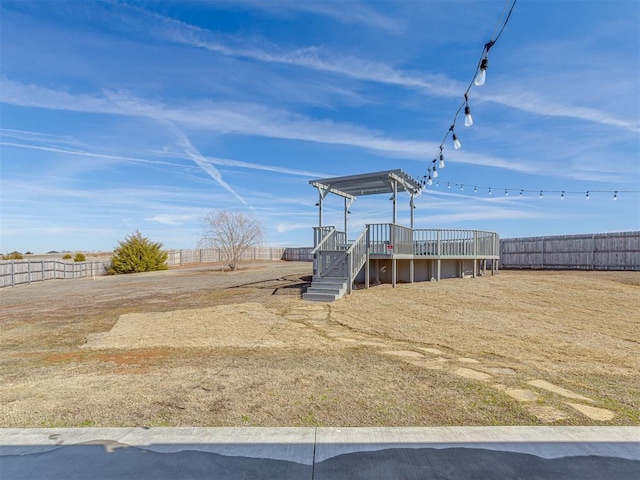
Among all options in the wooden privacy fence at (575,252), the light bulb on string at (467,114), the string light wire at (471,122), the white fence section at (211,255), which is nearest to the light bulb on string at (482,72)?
the string light wire at (471,122)

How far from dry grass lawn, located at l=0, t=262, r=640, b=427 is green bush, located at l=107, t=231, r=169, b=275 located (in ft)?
53.9

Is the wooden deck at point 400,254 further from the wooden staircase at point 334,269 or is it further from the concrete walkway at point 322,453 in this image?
the concrete walkway at point 322,453

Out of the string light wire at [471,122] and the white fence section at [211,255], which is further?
the white fence section at [211,255]

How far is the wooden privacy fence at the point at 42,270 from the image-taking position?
17.3 m

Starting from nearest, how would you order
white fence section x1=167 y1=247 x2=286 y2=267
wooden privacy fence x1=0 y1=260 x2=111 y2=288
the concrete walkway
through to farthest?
the concrete walkway
wooden privacy fence x1=0 y1=260 x2=111 y2=288
white fence section x1=167 y1=247 x2=286 y2=267

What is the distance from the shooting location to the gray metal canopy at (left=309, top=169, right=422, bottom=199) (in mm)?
11734

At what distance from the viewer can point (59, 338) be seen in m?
6.20

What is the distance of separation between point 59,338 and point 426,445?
6.60 metres

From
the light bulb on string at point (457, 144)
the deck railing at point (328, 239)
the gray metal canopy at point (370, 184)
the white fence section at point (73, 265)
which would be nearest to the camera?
the light bulb on string at point (457, 144)

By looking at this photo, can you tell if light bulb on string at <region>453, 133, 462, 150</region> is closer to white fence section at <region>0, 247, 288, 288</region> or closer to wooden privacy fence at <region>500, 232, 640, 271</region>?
wooden privacy fence at <region>500, 232, 640, 271</region>

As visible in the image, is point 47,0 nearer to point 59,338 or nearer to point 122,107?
point 122,107

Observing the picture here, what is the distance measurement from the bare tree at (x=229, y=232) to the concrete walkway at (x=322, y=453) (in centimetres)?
2360

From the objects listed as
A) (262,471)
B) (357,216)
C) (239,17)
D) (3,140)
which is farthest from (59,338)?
(3,140)

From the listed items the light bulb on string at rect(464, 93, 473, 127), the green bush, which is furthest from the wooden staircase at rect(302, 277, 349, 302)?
the green bush
